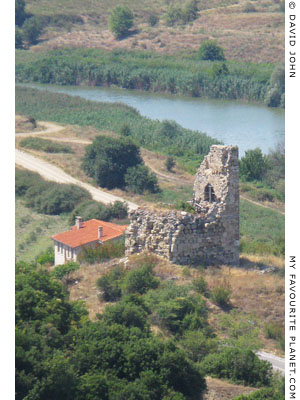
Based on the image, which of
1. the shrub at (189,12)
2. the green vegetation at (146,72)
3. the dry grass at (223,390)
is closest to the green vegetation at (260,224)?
the dry grass at (223,390)

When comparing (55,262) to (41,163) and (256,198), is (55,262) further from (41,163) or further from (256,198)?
(41,163)

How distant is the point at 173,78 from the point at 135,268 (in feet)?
197

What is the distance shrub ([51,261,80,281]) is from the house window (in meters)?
3.43

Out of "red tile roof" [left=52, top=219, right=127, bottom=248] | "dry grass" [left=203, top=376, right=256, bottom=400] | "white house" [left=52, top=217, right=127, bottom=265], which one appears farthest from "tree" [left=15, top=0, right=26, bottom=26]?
"dry grass" [left=203, top=376, right=256, bottom=400]

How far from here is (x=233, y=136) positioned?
5675cm

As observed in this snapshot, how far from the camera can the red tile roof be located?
26.8 metres

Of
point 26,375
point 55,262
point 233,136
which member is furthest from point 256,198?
point 26,375

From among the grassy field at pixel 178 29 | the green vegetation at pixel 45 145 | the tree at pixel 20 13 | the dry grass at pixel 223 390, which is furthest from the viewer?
the tree at pixel 20 13

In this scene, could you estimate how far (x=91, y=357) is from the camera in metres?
13.9

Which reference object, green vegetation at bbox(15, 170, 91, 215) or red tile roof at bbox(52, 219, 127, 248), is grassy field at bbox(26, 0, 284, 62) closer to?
green vegetation at bbox(15, 170, 91, 215)

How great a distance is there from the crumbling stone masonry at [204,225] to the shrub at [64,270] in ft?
4.47

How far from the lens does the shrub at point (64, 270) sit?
19.5 metres

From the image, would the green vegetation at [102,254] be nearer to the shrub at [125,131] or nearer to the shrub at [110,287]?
the shrub at [110,287]

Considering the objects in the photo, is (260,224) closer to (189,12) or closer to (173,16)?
(189,12)
